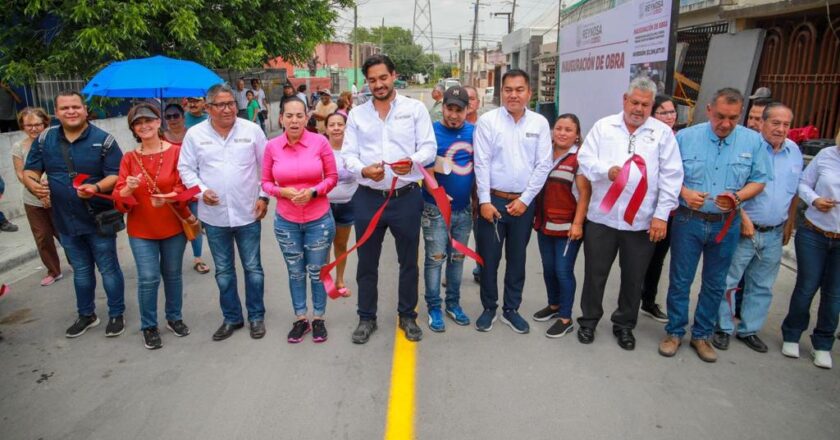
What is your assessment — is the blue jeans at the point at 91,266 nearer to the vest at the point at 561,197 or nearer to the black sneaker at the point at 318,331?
the black sneaker at the point at 318,331

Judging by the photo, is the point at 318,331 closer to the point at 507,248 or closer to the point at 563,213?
the point at 507,248

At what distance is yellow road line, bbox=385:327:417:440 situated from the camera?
3205 mm

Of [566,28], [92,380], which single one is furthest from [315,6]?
[92,380]

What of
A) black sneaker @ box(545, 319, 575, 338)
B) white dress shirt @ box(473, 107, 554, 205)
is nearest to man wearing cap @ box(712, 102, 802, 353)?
black sneaker @ box(545, 319, 575, 338)

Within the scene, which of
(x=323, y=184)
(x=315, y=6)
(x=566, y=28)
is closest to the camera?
(x=323, y=184)

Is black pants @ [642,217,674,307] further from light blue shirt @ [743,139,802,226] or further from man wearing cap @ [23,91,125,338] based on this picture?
man wearing cap @ [23,91,125,338]

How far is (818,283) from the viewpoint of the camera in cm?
404

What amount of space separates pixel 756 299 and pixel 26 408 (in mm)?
4918

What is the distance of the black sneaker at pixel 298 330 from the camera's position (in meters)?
4.35

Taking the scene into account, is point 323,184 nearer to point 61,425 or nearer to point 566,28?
point 61,425

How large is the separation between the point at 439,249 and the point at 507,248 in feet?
1.73

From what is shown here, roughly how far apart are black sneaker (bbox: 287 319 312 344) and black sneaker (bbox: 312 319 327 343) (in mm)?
65

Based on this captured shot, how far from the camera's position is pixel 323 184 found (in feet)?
13.7

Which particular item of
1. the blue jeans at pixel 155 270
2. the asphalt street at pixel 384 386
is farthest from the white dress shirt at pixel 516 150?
the blue jeans at pixel 155 270
